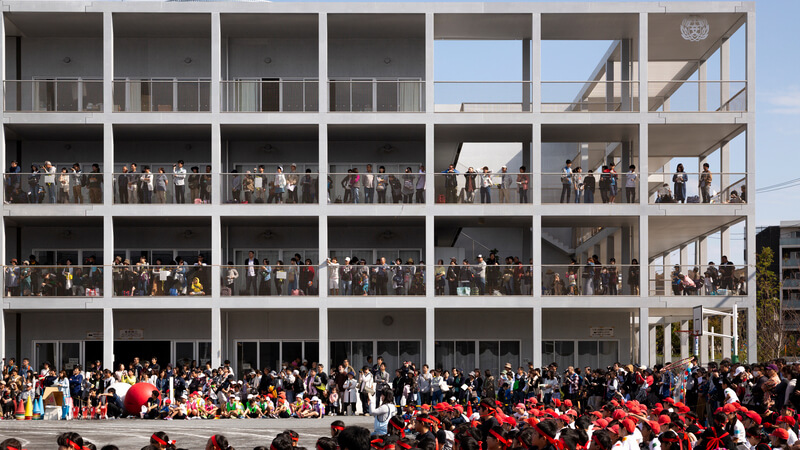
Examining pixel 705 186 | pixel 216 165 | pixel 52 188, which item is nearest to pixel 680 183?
pixel 705 186

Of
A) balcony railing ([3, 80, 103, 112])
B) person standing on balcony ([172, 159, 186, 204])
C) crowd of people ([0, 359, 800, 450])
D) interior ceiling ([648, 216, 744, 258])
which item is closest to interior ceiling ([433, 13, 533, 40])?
interior ceiling ([648, 216, 744, 258])

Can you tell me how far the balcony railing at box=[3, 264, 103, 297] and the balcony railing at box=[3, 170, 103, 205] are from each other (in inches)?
89.4

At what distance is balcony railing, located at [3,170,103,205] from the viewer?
37719mm

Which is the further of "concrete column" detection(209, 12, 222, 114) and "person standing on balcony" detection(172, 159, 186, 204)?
"concrete column" detection(209, 12, 222, 114)

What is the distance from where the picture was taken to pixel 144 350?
4025 cm

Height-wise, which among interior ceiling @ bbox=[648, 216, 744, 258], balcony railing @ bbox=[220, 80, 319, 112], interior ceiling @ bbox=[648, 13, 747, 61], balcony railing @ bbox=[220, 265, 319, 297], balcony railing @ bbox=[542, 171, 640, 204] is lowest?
balcony railing @ bbox=[220, 265, 319, 297]

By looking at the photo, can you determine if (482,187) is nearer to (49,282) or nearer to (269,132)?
(269,132)

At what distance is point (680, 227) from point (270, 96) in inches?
610

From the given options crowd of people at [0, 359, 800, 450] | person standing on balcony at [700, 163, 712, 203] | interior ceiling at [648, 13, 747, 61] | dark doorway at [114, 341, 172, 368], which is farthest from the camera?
dark doorway at [114, 341, 172, 368]

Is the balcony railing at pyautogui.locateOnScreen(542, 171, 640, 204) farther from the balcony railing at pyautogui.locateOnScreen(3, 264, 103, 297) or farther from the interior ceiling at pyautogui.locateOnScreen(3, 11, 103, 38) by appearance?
the interior ceiling at pyautogui.locateOnScreen(3, 11, 103, 38)

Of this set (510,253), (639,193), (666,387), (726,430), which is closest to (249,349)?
(510,253)

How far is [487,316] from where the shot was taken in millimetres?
40781

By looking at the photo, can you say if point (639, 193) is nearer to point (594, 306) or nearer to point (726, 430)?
point (594, 306)

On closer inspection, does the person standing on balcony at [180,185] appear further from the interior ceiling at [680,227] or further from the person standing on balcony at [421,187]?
the interior ceiling at [680,227]
